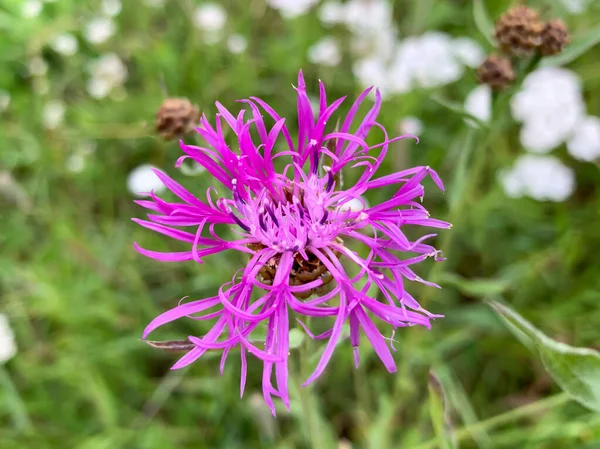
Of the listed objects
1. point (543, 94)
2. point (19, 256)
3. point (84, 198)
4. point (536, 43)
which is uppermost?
point (536, 43)

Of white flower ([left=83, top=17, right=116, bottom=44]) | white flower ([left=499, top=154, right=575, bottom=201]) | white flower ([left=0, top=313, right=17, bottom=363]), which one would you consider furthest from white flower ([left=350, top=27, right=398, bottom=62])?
white flower ([left=0, top=313, right=17, bottom=363])

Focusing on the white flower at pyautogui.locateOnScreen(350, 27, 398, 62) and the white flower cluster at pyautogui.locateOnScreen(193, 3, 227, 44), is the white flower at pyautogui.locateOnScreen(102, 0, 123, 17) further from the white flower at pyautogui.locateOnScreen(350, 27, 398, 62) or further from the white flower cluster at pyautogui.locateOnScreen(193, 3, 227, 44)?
the white flower at pyautogui.locateOnScreen(350, 27, 398, 62)

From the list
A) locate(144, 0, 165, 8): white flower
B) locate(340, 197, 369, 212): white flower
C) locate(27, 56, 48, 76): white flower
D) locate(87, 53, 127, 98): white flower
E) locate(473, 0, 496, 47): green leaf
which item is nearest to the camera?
locate(340, 197, 369, 212): white flower

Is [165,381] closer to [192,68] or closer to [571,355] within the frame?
[192,68]

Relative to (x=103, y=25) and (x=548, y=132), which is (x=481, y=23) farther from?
(x=103, y=25)

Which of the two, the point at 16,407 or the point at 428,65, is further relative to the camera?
the point at 428,65

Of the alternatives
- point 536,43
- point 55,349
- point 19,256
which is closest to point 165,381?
point 55,349

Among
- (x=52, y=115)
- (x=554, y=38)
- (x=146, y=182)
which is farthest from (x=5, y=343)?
(x=554, y=38)
